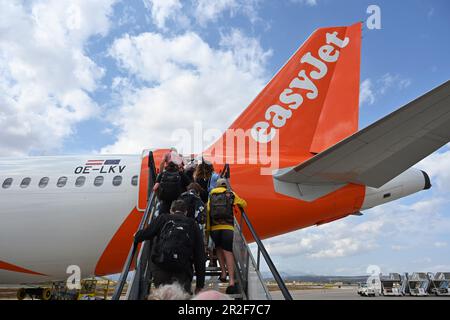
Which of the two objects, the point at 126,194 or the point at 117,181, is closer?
the point at 126,194

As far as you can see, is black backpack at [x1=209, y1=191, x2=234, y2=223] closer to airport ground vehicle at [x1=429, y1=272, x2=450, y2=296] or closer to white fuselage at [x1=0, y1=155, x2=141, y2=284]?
white fuselage at [x1=0, y1=155, x2=141, y2=284]

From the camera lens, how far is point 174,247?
3309mm

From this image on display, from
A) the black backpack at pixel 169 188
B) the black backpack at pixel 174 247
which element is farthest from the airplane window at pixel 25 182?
the black backpack at pixel 174 247

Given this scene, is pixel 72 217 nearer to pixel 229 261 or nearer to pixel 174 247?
pixel 229 261

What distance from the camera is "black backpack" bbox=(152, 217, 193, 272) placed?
3.28m

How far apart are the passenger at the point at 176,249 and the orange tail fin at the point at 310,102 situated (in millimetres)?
5798

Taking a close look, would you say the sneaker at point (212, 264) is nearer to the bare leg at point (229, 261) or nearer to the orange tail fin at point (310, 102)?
the bare leg at point (229, 261)

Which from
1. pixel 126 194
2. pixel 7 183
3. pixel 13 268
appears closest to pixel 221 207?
pixel 126 194

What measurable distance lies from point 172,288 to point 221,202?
2217 mm

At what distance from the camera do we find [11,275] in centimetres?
811

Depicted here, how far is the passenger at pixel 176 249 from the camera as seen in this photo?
3.30 meters

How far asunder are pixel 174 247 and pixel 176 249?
28 mm
